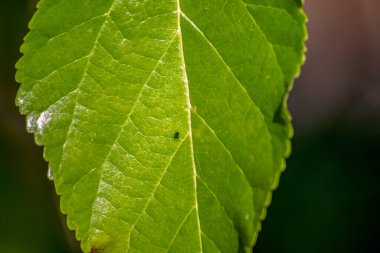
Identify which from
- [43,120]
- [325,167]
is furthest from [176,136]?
[325,167]

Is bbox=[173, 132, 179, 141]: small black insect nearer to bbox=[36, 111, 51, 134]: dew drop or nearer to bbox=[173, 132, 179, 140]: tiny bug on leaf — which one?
bbox=[173, 132, 179, 140]: tiny bug on leaf

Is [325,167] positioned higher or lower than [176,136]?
lower

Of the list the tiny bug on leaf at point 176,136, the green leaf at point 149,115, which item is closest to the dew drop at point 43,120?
the green leaf at point 149,115

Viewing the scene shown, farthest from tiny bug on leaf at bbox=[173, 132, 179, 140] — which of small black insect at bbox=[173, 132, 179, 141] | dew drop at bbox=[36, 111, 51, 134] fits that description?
dew drop at bbox=[36, 111, 51, 134]

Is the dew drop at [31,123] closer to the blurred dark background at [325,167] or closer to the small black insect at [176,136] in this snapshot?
the small black insect at [176,136]

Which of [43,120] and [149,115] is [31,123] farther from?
[149,115]
